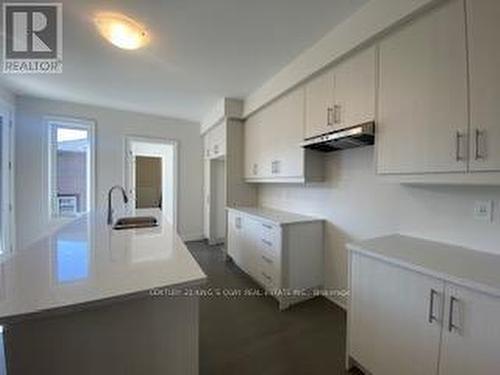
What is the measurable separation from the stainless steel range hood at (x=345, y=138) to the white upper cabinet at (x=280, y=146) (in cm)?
23

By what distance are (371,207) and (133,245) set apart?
78.4 inches

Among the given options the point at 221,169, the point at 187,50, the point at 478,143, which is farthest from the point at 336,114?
the point at 221,169

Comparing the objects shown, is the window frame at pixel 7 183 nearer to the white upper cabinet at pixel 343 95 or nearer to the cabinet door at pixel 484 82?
the white upper cabinet at pixel 343 95

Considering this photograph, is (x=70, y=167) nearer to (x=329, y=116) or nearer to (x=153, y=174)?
(x=153, y=174)

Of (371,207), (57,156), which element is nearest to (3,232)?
(57,156)

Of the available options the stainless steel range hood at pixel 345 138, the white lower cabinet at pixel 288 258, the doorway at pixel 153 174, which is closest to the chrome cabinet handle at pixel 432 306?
the stainless steel range hood at pixel 345 138

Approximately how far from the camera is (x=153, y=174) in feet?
27.9

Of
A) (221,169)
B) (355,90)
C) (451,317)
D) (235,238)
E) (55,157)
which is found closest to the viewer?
(451,317)

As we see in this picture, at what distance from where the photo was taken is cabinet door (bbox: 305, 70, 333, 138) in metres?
2.44

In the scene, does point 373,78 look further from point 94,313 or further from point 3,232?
point 3,232

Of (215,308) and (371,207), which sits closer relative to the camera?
(371,207)

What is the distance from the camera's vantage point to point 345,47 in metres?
2.14

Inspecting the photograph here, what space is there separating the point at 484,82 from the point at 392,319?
1371 millimetres

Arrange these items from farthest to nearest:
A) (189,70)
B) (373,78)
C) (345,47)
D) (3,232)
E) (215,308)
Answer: (3,232)
(189,70)
(215,308)
(345,47)
(373,78)
